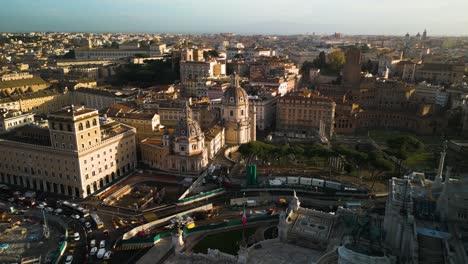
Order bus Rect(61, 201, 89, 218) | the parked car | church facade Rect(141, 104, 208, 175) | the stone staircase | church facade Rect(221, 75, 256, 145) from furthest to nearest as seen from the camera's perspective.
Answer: church facade Rect(221, 75, 256, 145), church facade Rect(141, 104, 208, 175), bus Rect(61, 201, 89, 218), the parked car, the stone staircase

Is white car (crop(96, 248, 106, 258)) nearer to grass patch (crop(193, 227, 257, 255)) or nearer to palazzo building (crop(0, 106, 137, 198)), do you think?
grass patch (crop(193, 227, 257, 255))

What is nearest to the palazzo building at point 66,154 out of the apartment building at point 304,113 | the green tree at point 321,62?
the apartment building at point 304,113

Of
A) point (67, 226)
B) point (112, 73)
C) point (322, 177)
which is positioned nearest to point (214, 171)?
point (322, 177)

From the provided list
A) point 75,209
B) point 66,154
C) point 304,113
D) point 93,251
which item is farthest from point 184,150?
point 304,113

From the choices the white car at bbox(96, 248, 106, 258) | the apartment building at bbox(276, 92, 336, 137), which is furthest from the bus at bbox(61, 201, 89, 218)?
the apartment building at bbox(276, 92, 336, 137)

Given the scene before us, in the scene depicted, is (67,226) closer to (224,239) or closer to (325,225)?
(224,239)

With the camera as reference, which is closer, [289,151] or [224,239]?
[224,239]

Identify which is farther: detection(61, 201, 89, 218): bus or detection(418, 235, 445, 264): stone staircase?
detection(61, 201, 89, 218): bus

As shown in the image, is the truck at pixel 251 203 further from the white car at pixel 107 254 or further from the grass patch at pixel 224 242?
the white car at pixel 107 254

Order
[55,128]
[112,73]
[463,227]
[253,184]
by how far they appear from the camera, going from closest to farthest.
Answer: [463,227]
[55,128]
[253,184]
[112,73]
